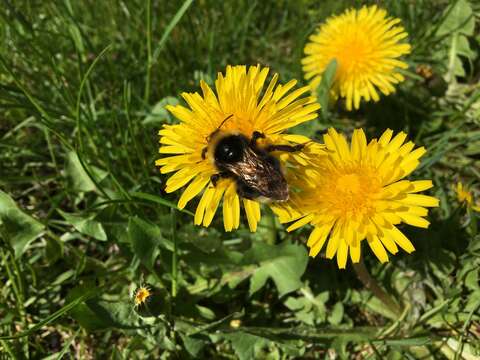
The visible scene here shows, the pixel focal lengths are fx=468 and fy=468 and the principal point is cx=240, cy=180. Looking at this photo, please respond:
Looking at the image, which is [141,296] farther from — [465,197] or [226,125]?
[465,197]

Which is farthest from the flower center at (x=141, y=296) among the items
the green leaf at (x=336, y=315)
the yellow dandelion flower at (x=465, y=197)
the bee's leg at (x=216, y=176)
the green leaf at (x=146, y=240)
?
the yellow dandelion flower at (x=465, y=197)

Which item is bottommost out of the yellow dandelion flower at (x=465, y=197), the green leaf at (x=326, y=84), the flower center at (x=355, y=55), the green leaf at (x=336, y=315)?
the green leaf at (x=336, y=315)

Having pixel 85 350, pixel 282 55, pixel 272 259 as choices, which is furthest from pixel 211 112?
pixel 282 55

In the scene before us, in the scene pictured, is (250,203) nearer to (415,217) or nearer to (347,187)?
(347,187)

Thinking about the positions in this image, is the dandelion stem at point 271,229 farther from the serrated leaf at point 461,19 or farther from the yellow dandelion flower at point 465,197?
the serrated leaf at point 461,19

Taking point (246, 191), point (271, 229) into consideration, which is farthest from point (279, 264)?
point (246, 191)

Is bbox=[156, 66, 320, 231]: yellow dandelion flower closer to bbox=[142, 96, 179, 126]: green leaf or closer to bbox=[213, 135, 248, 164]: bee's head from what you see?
bbox=[213, 135, 248, 164]: bee's head

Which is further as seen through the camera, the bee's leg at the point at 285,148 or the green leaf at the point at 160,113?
the green leaf at the point at 160,113
